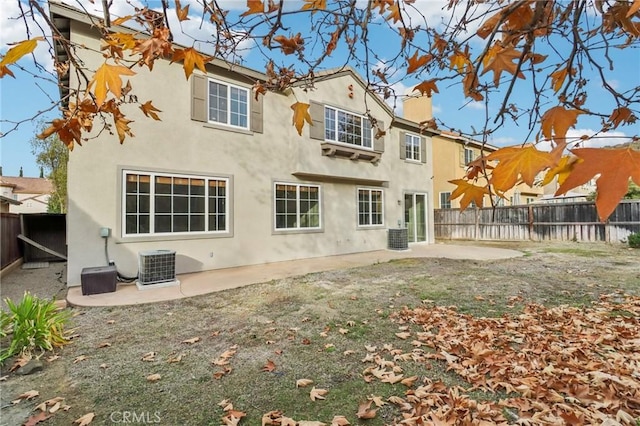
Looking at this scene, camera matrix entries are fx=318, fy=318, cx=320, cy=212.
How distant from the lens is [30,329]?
3.47m

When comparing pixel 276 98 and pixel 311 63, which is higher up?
pixel 276 98

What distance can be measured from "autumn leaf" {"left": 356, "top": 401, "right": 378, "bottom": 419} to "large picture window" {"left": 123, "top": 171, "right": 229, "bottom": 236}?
643 centimetres

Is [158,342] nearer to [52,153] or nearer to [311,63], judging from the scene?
[311,63]

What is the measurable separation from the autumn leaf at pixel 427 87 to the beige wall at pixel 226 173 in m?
6.90

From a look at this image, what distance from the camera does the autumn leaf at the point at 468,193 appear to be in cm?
134

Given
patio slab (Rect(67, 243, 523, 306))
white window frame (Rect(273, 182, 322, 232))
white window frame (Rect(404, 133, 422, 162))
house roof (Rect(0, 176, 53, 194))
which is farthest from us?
house roof (Rect(0, 176, 53, 194))

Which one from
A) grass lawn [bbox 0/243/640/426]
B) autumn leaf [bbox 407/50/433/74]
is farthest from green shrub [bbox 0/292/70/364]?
autumn leaf [bbox 407/50/433/74]

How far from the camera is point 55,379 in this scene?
2.96 m

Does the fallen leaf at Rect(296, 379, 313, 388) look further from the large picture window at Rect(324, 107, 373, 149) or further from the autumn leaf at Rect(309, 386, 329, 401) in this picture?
the large picture window at Rect(324, 107, 373, 149)

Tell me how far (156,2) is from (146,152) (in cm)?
607

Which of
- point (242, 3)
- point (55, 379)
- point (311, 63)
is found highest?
point (242, 3)

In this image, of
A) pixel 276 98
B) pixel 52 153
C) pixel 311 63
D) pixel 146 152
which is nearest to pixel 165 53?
pixel 311 63

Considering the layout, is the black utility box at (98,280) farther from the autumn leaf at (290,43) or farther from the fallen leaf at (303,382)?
the autumn leaf at (290,43)

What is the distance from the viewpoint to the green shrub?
340cm
